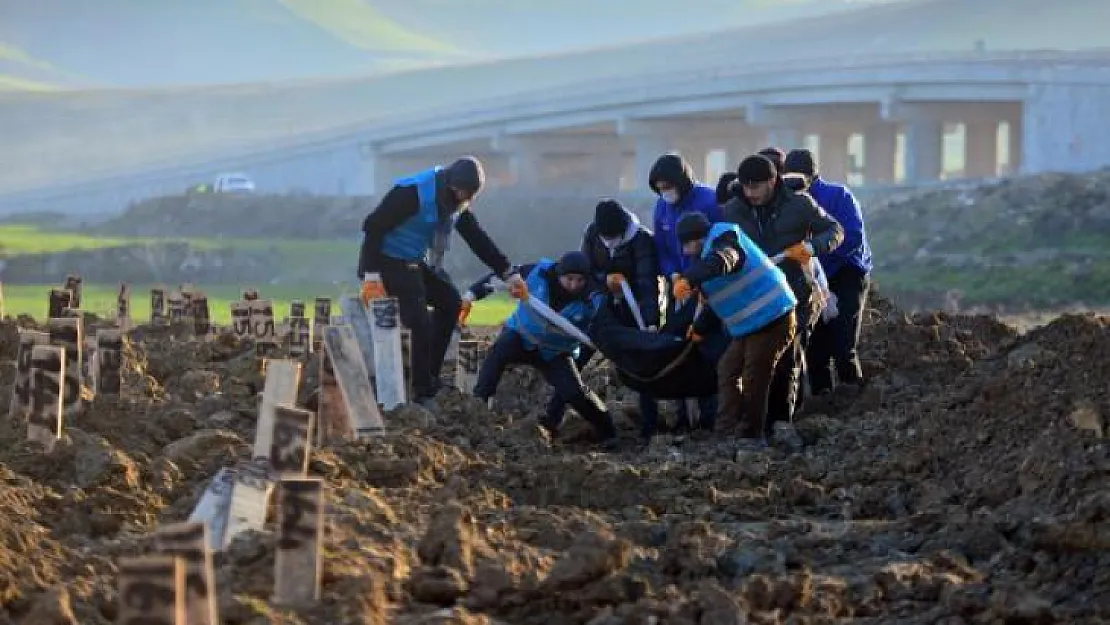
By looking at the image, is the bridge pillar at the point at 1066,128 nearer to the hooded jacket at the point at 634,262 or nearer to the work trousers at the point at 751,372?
the hooded jacket at the point at 634,262

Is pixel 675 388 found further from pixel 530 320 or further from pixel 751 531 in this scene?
pixel 751 531

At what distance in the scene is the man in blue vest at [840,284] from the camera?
1347 centimetres

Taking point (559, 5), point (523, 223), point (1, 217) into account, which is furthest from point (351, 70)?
point (523, 223)

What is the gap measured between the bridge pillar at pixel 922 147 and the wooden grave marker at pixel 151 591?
45.1m

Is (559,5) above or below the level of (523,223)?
above

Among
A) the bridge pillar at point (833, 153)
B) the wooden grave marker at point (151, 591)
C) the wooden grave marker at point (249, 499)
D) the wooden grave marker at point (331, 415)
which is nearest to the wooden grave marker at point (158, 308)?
the wooden grave marker at point (331, 415)

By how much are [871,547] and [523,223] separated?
41.6m

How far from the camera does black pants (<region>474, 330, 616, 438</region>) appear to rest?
1211cm

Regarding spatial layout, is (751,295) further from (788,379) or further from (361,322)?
(361,322)

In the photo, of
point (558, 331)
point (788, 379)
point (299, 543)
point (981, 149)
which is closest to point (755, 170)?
point (788, 379)

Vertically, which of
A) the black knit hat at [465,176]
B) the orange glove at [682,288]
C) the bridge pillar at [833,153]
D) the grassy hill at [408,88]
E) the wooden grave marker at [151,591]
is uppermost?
the grassy hill at [408,88]

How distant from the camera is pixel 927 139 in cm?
4959

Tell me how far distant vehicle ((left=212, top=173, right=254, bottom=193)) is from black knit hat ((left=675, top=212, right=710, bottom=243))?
50.0 m

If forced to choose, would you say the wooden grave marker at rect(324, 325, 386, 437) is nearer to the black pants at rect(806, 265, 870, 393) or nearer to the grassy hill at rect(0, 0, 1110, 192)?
the black pants at rect(806, 265, 870, 393)
